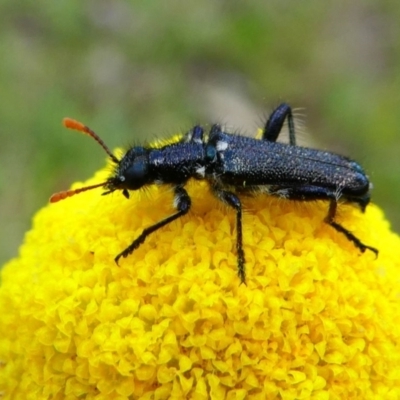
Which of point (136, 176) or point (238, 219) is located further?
point (136, 176)

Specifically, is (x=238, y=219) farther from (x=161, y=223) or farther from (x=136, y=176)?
(x=136, y=176)

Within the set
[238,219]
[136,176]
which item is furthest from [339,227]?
[136,176]

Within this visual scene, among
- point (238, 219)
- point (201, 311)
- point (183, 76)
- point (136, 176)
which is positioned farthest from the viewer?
point (183, 76)

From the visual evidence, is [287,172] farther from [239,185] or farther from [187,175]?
[187,175]

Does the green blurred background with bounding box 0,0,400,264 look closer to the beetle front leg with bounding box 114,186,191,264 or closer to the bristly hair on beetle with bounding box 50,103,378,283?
the bristly hair on beetle with bounding box 50,103,378,283

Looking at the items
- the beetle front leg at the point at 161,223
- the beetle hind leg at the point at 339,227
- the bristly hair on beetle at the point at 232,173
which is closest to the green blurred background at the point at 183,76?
the bristly hair on beetle at the point at 232,173

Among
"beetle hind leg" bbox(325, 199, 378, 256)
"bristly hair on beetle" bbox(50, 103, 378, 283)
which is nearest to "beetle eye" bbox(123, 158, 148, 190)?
"bristly hair on beetle" bbox(50, 103, 378, 283)

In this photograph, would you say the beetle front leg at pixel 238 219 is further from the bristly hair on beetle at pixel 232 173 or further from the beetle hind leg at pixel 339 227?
the beetle hind leg at pixel 339 227

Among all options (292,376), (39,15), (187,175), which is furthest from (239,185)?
(39,15)
